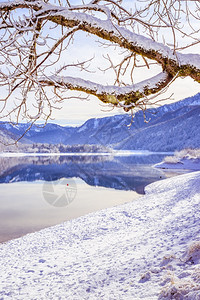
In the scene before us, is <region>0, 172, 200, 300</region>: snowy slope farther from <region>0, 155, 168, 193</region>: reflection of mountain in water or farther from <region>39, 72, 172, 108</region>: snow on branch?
<region>0, 155, 168, 193</region>: reflection of mountain in water

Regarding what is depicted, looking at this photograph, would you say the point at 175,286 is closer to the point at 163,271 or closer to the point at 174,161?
the point at 163,271

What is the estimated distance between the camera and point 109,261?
259 inches

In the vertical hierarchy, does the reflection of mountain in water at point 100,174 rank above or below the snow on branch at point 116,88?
below

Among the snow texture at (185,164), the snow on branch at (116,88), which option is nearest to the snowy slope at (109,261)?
the snow on branch at (116,88)

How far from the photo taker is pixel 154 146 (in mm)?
170250

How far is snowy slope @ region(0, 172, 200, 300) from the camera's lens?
437 centimetres

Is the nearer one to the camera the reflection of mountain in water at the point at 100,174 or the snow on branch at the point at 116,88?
the snow on branch at the point at 116,88

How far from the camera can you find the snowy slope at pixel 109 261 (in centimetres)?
437

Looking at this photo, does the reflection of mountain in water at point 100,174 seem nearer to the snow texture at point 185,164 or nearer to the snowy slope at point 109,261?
the snow texture at point 185,164

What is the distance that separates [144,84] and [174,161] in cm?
4791

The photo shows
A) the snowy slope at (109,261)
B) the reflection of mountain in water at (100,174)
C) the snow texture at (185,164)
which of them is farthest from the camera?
the snow texture at (185,164)

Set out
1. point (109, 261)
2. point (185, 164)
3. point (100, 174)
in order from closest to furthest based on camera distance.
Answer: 1. point (109, 261)
2. point (100, 174)
3. point (185, 164)

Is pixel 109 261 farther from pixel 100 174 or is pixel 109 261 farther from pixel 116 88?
pixel 100 174

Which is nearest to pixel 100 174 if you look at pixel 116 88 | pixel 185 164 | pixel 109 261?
pixel 185 164
